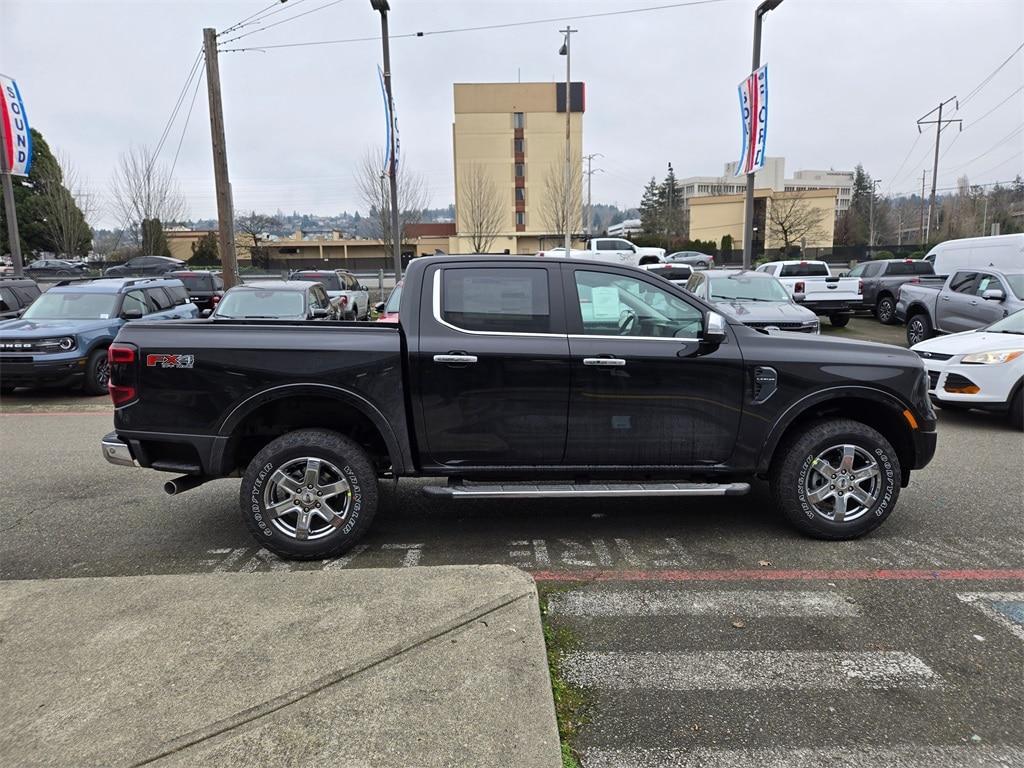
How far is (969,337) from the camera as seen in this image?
342 inches

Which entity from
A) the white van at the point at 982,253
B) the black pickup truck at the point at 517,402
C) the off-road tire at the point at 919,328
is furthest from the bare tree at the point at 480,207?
the black pickup truck at the point at 517,402

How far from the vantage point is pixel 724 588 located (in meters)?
3.94

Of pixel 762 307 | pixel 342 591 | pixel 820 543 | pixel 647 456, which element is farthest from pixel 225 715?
pixel 762 307

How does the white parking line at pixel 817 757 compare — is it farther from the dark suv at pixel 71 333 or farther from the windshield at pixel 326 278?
the windshield at pixel 326 278

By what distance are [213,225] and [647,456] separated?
270 feet

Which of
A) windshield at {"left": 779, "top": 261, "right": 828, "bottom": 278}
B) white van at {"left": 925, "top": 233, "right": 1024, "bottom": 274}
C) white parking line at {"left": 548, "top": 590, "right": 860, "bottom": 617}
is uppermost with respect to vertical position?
white van at {"left": 925, "top": 233, "right": 1024, "bottom": 274}

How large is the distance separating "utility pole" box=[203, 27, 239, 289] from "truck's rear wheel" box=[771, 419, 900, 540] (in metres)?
14.0

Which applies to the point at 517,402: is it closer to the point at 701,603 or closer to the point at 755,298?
the point at 701,603

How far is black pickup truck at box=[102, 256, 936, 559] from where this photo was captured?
4258mm

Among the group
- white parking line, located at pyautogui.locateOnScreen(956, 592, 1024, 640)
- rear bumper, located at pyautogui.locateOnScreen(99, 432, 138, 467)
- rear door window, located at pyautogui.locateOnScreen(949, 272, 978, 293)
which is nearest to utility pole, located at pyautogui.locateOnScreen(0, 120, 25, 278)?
rear bumper, located at pyautogui.locateOnScreen(99, 432, 138, 467)

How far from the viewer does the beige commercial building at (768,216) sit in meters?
61.4

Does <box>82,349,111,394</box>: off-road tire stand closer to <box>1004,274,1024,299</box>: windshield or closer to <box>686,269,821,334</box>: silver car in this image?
<box>686,269,821,334</box>: silver car

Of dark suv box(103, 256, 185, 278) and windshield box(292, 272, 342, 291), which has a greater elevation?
dark suv box(103, 256, 185, 278)

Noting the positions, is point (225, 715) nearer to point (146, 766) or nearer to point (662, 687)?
point (146, 766)
